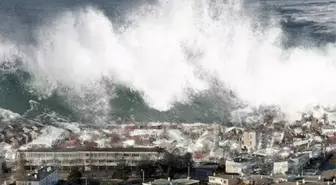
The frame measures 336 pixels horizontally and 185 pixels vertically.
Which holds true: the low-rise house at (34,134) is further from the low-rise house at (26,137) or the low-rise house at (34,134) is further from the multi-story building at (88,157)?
the multi-story building at (88,157)

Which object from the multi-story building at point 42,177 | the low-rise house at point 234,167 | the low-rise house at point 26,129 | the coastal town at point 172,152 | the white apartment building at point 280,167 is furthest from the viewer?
the low-rise house at point 26,129

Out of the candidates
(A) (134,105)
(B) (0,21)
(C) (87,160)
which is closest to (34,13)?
(B) (0,21)

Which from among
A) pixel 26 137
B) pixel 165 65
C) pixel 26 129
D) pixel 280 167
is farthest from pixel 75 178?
pixel 165 65

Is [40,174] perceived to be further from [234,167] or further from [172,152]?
[234,167]

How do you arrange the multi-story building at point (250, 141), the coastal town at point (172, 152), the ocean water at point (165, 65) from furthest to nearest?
the ocean water at point (165, 65) → the multi-story building at point (250, 141) → the coastal town at point (172, 152)

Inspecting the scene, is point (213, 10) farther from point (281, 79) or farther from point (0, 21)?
point (0, 21)

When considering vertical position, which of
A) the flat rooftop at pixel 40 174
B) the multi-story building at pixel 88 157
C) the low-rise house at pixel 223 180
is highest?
the multi-story building at pixel 88 157

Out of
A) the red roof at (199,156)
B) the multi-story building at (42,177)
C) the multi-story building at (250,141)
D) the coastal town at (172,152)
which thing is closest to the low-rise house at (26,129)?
the coastal town at (172,152)

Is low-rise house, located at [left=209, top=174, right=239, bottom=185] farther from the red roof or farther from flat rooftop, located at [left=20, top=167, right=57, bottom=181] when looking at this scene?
flat rooftop, located at [left=20, top=167, right=57, bottom=181]
